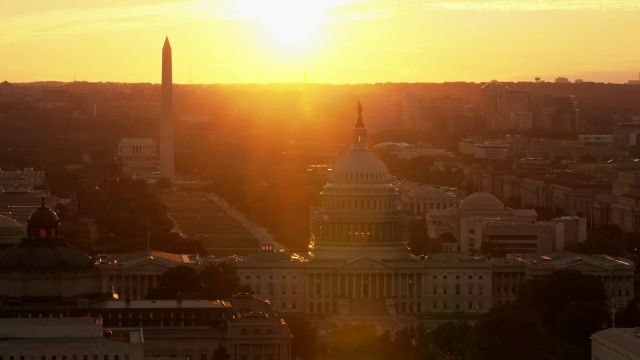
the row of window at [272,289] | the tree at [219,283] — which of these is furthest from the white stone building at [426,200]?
the tree at [219,283]

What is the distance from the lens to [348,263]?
96.8m

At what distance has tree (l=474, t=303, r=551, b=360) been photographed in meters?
Answer: 65.9

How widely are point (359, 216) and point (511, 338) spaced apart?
3569cm

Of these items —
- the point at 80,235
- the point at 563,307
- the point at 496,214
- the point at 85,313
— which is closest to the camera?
the point at 85,313

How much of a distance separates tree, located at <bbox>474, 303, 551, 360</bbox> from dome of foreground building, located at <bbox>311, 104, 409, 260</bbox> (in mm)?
30322

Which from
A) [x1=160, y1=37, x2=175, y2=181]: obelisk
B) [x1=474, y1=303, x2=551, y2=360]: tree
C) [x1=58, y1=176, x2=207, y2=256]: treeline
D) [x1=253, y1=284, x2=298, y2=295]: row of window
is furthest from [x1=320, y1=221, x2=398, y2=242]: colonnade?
[x1=160, y1=37, x2=175, y2=181]: obelisk

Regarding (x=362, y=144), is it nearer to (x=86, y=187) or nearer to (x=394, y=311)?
(x=394, y=311)

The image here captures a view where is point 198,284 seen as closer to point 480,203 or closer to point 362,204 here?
point 362,204

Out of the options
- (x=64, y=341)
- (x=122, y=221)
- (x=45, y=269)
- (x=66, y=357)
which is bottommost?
(x=66, y=357)

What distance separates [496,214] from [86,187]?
38509mm

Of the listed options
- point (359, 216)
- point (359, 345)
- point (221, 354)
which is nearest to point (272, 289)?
point (359, 216)

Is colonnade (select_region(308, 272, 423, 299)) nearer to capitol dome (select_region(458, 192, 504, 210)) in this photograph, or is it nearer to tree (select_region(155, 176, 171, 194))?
capitol dome (select_region(458, 192, 504, 210))

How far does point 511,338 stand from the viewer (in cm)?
6669

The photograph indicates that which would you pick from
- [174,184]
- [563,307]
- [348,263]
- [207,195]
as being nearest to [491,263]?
[348,263]
